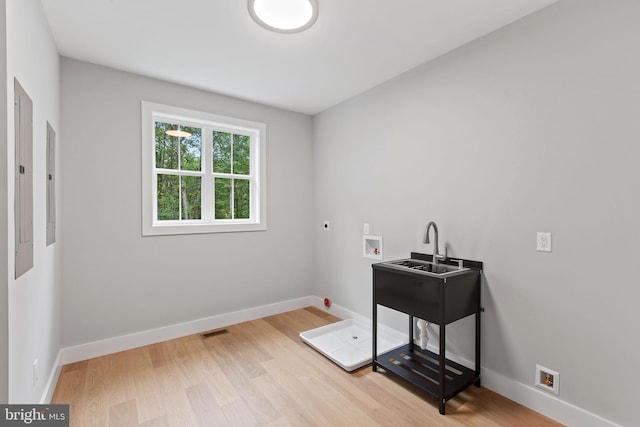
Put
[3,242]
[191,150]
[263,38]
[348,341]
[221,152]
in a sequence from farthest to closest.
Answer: [221,152], [191,150], [348,341], [263,38], [3,242]

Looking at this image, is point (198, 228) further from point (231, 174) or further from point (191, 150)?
point (191, 150)

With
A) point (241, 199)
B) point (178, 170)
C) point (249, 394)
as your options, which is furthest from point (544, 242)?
point (178, 170)

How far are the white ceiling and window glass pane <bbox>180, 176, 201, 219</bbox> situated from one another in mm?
969

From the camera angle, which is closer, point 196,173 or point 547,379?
point 547,379

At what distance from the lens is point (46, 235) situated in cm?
195

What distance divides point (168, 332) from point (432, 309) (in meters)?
2.48

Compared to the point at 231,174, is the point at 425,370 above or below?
below

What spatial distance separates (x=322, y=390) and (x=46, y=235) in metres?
2.10

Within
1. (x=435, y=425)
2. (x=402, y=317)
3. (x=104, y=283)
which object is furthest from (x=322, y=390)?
(x=104, y=283)

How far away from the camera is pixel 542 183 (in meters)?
1.92

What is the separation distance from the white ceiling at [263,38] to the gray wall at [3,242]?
91 cm

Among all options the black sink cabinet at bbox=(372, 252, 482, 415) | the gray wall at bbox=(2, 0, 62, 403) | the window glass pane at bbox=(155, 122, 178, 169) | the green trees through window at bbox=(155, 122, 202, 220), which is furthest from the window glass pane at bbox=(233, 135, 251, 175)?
the black sink cabinet at bbox=(372, 252, 482, 415)

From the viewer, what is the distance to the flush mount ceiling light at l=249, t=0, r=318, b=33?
188cm

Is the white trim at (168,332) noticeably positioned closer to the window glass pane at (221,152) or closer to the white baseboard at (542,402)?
the window glass pane at (221,152)
